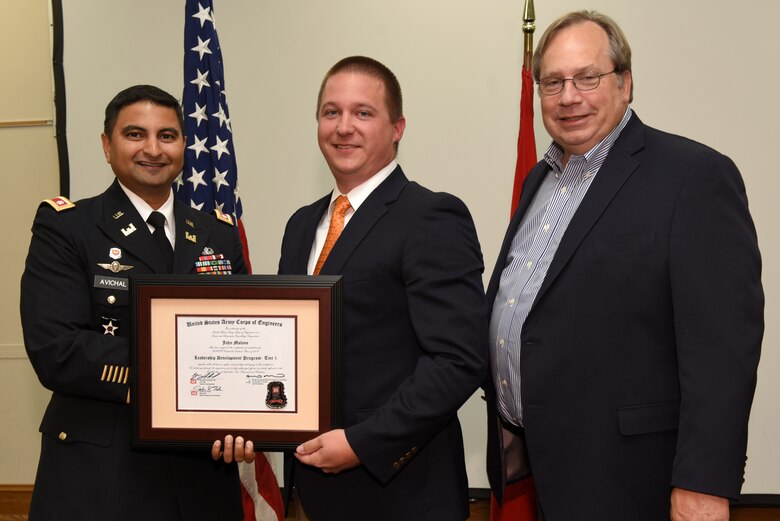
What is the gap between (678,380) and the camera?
1683 mm

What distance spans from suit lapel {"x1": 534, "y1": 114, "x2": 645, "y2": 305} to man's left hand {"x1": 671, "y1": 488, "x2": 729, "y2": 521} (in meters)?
0.56

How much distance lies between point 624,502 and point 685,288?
54 centimetres

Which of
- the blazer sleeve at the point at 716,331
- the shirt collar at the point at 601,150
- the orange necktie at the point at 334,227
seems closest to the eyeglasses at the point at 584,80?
the shirt collar at the point at 601,150

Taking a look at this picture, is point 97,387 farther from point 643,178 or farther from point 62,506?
point 643,178

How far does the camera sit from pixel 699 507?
157 centimetres

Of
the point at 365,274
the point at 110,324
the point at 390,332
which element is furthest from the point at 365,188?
the point at 110,324

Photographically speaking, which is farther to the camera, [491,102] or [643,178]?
[491,102]

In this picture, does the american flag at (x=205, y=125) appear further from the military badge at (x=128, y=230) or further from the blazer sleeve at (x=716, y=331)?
the blazer sleeve at (x=716, y=331)

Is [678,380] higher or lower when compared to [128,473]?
higher

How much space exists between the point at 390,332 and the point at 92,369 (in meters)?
0.78

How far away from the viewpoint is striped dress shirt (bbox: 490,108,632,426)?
187 cm

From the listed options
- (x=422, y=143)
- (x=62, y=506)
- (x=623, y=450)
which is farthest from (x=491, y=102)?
(x=62, y=506)

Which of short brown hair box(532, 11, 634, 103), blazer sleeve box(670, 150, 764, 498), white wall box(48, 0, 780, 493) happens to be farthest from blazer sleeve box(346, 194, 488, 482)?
white wall box(48, 0, 780, 493)

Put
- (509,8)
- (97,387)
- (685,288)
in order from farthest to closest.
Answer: (509,8) → (97,387) → (685,288)
